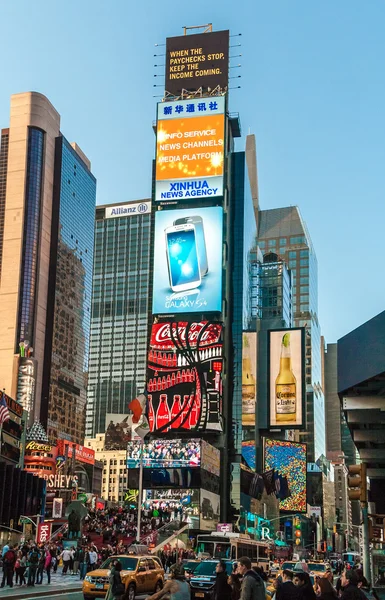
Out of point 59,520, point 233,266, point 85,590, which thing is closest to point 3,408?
point 59,520

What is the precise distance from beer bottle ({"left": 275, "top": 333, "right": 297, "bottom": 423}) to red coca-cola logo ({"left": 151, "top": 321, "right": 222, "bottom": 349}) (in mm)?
26992

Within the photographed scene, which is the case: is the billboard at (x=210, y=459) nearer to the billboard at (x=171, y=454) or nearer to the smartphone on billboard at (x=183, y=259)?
the billboard at (x=171, y=454)

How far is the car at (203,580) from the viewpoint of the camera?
2934 cm

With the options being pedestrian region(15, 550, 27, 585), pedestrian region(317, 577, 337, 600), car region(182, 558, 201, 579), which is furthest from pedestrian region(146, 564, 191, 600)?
pedestrian region(15, 550, 27, 585)

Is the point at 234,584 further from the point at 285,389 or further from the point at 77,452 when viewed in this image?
the point at 77,452

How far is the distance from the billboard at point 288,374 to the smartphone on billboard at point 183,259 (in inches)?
1109

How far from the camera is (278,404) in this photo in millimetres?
143375

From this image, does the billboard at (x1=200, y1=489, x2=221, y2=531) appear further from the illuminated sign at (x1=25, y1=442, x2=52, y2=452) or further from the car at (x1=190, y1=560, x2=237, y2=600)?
the car at (x1=190, y1=560, x2=237, y2=600)

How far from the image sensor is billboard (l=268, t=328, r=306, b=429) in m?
139

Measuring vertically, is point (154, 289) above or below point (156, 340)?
above

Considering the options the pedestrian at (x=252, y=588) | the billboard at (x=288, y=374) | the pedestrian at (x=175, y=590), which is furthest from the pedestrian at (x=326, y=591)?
the billboard at (x=288, y=374)

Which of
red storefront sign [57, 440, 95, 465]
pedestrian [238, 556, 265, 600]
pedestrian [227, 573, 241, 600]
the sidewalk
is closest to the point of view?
pedestrian [238, 556, 265, 600]

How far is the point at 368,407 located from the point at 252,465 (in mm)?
126885

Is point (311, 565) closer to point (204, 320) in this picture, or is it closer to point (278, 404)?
point (204, 320)
